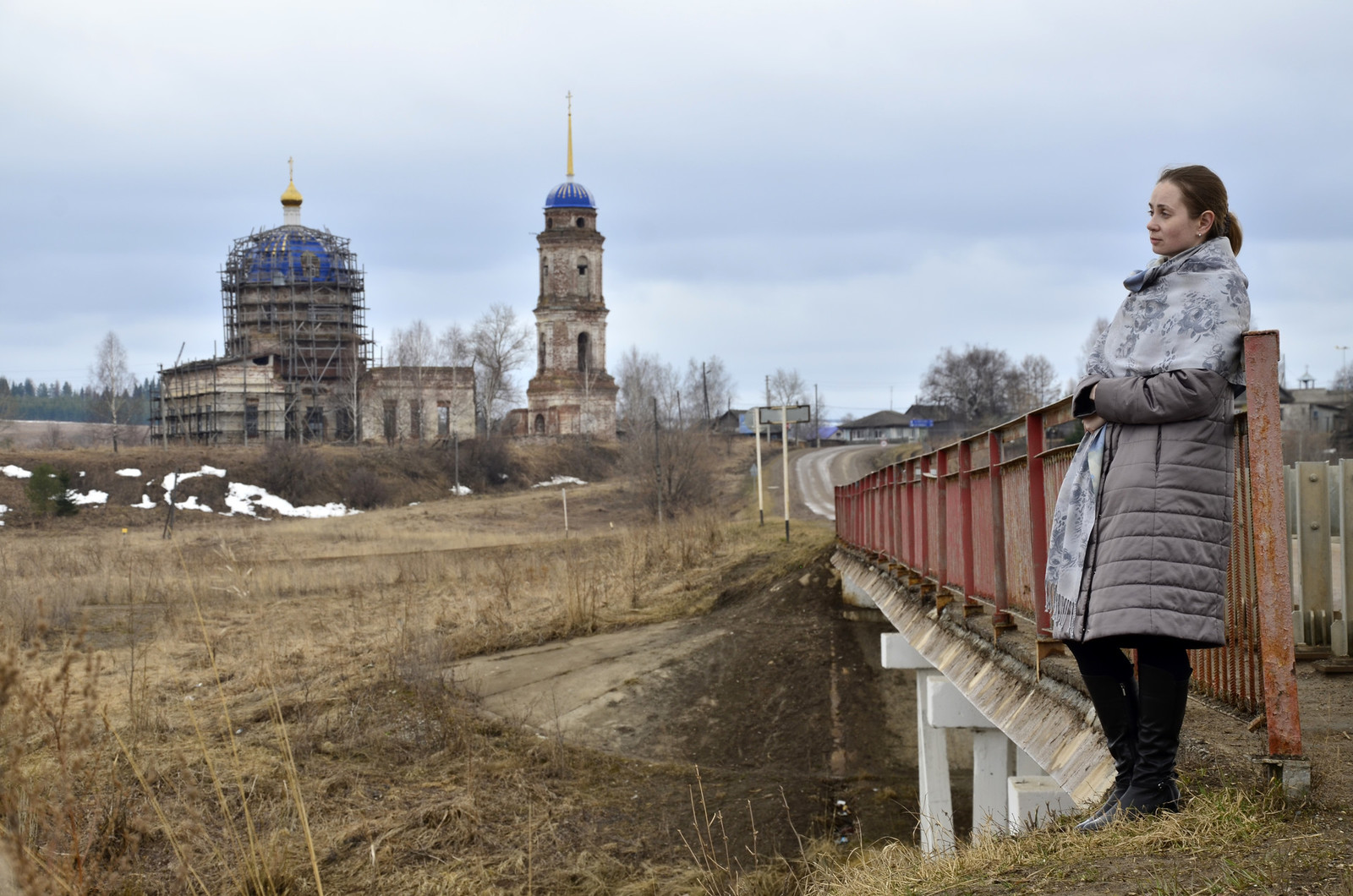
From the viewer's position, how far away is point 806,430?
3900 inches

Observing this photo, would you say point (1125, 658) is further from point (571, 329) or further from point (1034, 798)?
point (571, 329)

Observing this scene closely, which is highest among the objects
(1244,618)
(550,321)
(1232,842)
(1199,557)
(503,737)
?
(550,321)

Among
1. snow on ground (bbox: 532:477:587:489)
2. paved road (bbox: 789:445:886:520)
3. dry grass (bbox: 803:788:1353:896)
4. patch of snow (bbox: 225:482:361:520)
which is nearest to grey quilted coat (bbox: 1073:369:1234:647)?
dry grass (bbox: 803:788:1353:896)

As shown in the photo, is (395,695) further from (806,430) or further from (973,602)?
(806,430)

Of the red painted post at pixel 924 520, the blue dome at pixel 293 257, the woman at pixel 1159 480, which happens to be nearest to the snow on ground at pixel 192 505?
→ the blue dome at pixel 293 257

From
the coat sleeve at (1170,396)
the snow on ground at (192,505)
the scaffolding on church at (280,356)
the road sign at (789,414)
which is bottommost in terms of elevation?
the snow on ground at (192,505)

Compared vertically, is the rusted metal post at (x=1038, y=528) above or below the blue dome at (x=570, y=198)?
below

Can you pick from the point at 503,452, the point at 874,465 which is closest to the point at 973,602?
the point at 874,465

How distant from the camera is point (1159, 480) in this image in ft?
11.1

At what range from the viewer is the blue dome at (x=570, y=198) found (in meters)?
75.2

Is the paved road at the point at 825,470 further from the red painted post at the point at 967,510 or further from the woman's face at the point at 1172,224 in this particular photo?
the woman's face at the point at 1172,224

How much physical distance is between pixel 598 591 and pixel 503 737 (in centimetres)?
901

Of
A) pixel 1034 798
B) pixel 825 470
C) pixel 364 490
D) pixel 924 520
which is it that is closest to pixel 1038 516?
pixel 1034 798

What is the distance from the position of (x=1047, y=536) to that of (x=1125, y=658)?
1471 millimetres
